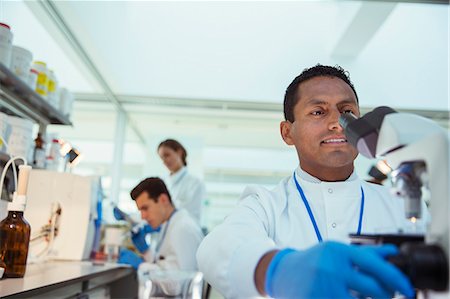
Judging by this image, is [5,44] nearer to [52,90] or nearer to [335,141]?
[52,90]

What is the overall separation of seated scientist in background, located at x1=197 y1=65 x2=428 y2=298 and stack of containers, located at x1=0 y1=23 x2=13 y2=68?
1417 mm

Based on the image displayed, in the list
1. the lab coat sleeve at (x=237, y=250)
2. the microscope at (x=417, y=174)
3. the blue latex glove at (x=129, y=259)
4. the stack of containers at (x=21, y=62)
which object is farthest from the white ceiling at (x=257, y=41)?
the microscope at (x=417, y=174)

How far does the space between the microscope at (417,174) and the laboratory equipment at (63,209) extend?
191cm

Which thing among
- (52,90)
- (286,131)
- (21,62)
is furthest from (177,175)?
(286,131)

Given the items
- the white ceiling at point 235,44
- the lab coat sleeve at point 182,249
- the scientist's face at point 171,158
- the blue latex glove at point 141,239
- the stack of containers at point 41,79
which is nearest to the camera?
A: the stack of containers at point 41,79

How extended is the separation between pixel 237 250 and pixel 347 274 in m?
0.29

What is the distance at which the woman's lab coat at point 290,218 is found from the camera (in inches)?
32.8

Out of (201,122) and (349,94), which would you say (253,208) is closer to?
(349,94)

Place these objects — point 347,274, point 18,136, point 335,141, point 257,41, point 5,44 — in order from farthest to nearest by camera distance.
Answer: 1. point 257,41
2. point 18,136
3. point 5,44
4. point 335,141
5. point 347,274

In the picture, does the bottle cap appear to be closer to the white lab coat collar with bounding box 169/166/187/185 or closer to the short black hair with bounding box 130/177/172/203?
the short black hair with bounding box 130/177/172/203

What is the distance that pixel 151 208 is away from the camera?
292 centimetres

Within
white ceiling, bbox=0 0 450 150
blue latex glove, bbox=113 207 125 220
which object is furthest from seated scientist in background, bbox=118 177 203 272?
white ceiling, bbox=0 0 450 150

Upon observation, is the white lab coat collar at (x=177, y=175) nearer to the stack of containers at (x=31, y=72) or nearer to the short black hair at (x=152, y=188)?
the short black hair at (x=152, y=188)

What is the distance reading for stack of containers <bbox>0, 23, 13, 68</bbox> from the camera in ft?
6.59
